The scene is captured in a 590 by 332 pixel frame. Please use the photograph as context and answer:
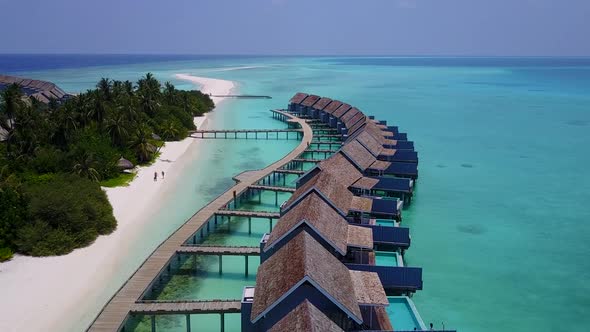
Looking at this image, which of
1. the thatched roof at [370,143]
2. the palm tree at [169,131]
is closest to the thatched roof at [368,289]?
the thatched roof at [370,143]

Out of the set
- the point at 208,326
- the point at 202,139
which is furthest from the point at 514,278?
the point at 202,139

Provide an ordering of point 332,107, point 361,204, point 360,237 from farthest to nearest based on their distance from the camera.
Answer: point 332,107 → point 361,204 → point 360,237

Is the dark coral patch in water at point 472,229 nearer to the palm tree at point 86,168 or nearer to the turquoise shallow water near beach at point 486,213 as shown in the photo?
the turquoise shallow water near beach at point 486,213

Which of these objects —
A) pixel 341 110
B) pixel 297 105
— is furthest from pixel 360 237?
pixel 297 105

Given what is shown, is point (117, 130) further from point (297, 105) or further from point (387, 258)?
point (297, 105)

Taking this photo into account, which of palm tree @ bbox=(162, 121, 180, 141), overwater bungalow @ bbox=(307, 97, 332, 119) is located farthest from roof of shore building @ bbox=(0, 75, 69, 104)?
overwater bungalow @ bbox=(307, 97, 332, 119)

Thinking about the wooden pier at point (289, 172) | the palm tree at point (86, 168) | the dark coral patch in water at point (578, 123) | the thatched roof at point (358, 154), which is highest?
the thatched roof at point (358, 154)

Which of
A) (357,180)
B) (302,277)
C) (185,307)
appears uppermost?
(302,277)

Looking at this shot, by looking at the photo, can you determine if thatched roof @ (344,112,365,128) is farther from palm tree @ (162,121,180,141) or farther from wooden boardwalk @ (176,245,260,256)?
wooden boardwalk @ (176,245,260,256)
